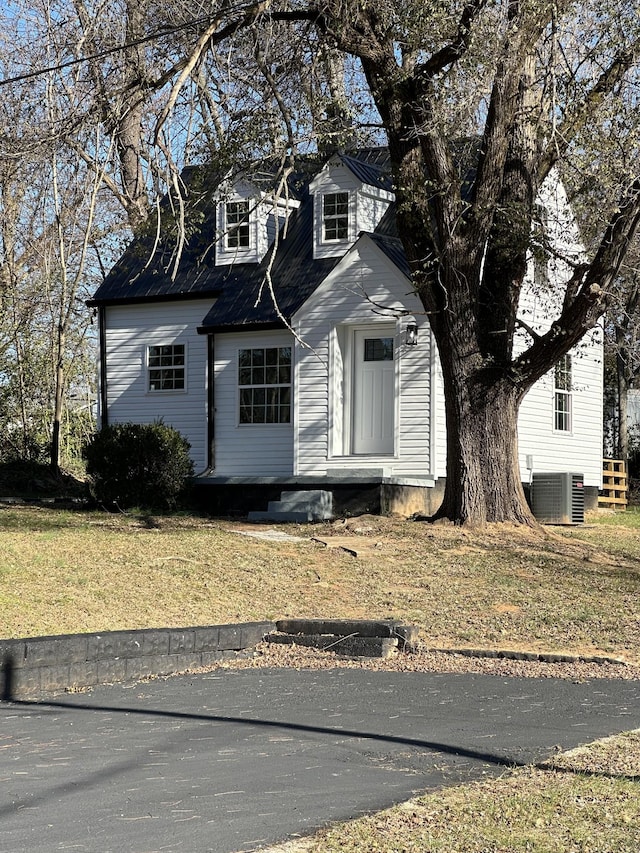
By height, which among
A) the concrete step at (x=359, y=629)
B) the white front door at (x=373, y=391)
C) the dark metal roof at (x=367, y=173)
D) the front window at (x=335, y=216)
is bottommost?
the concrete step at (x=359, y=629)

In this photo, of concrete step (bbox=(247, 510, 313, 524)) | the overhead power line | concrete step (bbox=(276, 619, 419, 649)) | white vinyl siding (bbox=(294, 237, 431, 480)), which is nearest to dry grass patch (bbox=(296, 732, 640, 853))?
concrete step (bbox=(276, 619, 419, 649))

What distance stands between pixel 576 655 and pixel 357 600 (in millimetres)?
3258

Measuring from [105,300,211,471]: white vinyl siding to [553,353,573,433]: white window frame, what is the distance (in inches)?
292

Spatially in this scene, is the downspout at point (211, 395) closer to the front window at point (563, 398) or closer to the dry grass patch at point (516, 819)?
the front window at point (563, 398)

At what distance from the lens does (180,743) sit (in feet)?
22.0

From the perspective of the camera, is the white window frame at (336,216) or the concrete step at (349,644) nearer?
the concrete step at (349,644)

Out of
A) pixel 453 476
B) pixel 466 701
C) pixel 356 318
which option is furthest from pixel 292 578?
pixel 356 318

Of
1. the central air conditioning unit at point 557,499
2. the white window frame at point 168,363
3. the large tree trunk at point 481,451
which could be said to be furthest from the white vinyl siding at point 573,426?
Result: the white window frame at point 168,363

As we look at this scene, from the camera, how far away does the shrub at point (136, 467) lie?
20141 mm

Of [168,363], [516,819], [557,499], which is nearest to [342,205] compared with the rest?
[168,363]

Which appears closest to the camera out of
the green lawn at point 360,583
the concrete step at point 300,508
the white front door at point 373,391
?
the green lawn at point 360,583

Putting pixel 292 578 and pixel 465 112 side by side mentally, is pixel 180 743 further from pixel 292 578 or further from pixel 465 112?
pixel 465 112

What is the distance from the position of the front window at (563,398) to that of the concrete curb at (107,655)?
15.1 meters

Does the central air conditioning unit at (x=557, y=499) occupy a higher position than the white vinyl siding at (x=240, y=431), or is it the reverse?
the white vinyl siding at (x=240, y=431)
